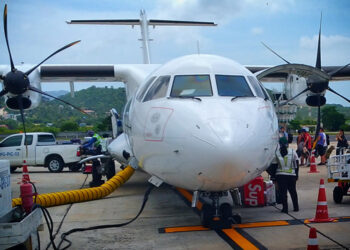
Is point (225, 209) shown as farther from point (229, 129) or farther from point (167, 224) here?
point (229, 129)

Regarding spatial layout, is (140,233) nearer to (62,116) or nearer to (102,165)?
(102,165)

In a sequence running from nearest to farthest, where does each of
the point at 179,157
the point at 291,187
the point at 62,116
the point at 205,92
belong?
1. the point at 179,157
2. the point at 205,92
3. the point at 291,187
4. the point at 62,116

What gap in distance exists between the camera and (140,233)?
22.2 ft

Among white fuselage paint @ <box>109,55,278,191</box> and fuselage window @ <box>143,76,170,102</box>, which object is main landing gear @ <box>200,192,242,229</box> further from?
fuselage window @ <box>143,76,170,102</box>

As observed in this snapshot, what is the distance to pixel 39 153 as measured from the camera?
17203 millimetres

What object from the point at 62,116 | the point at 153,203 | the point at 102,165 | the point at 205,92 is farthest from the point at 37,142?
the point at 62,116

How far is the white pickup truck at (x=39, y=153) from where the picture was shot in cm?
1719

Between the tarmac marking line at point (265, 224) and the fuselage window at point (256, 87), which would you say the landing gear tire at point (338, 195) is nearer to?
the tarmac marking line at point (265, 224)

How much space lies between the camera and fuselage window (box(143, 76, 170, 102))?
22.7ft

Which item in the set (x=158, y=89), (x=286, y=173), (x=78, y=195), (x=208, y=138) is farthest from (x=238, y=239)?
(x=78, y=195)

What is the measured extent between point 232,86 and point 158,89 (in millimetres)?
1243

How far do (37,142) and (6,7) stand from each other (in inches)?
320

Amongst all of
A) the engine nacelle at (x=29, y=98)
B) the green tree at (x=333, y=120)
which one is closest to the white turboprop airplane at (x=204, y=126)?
the engine nacelle at (x=29, y=98)

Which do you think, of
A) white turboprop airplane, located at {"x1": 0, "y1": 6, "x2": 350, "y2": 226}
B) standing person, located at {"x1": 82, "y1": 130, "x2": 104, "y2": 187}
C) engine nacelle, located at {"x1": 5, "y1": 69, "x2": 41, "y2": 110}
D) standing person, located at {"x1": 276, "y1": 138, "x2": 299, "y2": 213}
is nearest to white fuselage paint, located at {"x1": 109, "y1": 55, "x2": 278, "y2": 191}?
white turboprop airplane, located at {"x1": 0, "y1": 6, "x2": 350, "y2": 226}
